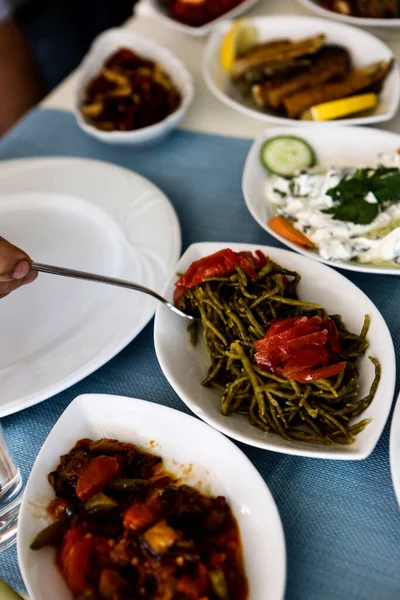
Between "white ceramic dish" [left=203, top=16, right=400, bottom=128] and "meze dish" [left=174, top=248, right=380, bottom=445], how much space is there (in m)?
0.97

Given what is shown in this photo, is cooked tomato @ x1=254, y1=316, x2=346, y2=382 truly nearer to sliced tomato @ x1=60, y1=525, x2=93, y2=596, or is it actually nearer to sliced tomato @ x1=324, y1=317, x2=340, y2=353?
sliced tomato @ x1=324, y1=317, x2=340, y2=353

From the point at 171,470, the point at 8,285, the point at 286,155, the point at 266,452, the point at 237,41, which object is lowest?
the point at 266,452

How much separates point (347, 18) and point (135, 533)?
2.73 meters

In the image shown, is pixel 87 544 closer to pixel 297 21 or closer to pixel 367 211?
pixel 367 211

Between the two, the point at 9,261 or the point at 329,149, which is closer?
the point at 9,261

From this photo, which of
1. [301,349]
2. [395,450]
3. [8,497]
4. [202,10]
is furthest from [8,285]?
[202,10]

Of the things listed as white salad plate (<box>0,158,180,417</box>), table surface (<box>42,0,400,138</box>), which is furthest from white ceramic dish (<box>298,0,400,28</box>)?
white salad plate (<box>0,158,180,417</box>)

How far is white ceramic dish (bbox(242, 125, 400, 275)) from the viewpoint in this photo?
225cm

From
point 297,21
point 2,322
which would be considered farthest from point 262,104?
point 2,322

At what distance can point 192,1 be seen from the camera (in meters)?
3.26

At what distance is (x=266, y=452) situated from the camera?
1650mm

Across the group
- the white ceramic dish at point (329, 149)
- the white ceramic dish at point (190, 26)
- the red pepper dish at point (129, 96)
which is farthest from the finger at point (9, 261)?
the white ceramic dish at point (190, 26)

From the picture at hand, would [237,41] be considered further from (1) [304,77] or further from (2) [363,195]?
(2) [363,195]

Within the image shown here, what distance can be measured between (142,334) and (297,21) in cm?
193
